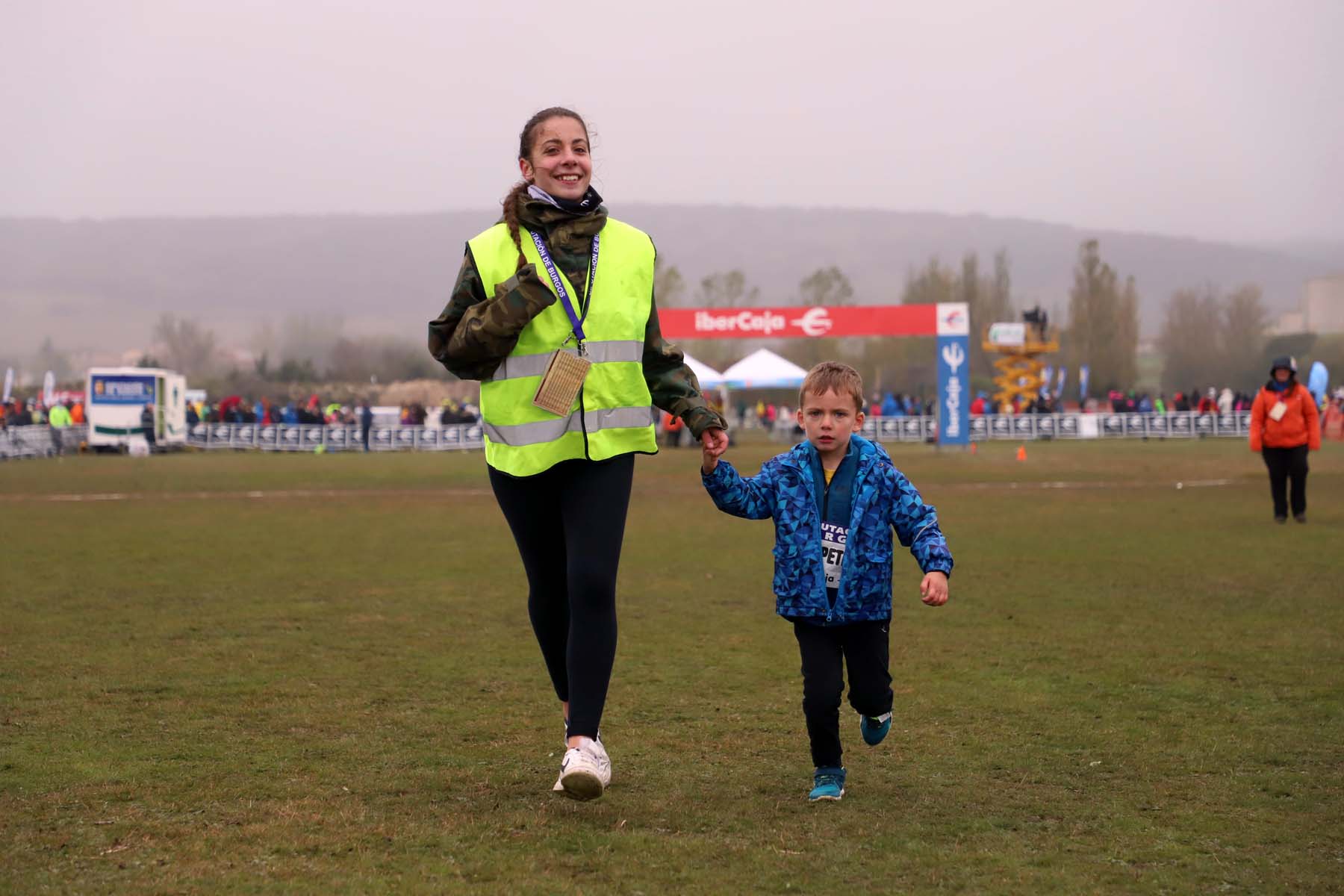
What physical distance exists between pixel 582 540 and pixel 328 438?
4988cm

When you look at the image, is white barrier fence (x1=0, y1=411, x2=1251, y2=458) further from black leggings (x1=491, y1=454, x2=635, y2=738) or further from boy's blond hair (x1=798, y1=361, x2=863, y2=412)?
boy's blond hair (x1=798, y1=361, x2=863, y2=412)

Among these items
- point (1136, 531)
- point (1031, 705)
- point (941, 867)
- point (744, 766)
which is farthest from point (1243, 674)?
point (1136, 531)

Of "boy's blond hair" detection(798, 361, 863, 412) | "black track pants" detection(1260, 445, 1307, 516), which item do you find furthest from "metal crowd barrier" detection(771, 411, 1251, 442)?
"boy's blond hair" detection(798, 361, 863, 412)

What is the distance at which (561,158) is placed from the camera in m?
4.87

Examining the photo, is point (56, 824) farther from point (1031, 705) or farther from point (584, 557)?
point (1031, 705)

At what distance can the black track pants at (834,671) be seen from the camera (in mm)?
4875

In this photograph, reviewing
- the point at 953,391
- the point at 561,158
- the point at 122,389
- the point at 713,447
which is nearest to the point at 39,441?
the point at 122,389

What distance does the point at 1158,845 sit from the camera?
14.2 feet

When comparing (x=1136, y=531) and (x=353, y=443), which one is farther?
(x=353, y=443)

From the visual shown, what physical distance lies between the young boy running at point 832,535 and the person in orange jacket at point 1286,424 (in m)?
11.5

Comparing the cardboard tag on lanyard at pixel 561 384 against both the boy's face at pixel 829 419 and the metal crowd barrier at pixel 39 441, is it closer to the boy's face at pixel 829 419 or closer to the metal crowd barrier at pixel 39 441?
the boy's face at pixel 829 419

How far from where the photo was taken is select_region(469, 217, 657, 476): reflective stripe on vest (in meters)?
4.80

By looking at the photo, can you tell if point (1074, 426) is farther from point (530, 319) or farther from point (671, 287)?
point (671, 287)

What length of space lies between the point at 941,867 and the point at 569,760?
1.21 metres
